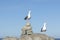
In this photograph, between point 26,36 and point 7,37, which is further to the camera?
point 7,37

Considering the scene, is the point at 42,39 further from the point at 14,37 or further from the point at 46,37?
the point at 14,37

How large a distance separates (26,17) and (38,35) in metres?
7.21

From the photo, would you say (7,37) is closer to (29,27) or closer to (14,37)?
(14,37)

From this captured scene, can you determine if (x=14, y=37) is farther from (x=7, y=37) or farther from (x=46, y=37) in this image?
(x=46, y=37)

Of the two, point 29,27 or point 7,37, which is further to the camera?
point 7,37

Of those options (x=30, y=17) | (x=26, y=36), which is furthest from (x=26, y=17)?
(x=26, y=36)

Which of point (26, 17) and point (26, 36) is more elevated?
point (26, 17)

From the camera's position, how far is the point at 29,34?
77688mm

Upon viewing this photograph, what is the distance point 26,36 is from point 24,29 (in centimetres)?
243

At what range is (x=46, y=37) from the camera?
80.4 meters

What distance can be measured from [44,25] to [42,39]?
15.2 feet

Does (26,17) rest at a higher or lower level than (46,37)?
higher

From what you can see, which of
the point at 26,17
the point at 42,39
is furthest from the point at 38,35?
the point at 26,17

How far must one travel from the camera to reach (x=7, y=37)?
8238 centimetres
